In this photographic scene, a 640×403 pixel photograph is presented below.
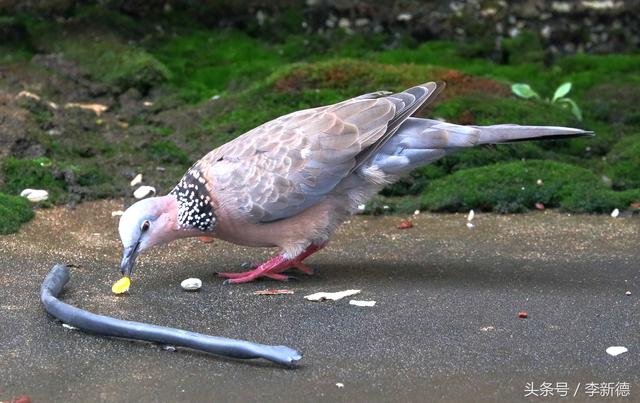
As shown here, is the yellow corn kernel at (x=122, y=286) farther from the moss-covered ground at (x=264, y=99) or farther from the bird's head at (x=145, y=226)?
the moss-covered ground at (x=264, y=99)

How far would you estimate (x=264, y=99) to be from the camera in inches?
289

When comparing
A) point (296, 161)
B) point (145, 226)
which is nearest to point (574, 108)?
point (296, 161)

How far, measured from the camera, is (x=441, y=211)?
6.22 meters

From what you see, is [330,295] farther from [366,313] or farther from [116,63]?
[116,63]

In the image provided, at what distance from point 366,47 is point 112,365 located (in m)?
5.16

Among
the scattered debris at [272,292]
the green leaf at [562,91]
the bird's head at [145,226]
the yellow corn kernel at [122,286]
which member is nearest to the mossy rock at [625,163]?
the green leaf at [562,91]

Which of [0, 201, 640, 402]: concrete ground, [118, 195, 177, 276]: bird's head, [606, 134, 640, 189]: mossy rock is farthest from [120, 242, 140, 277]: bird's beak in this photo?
[606, 134, 640, 189]: mossy rock

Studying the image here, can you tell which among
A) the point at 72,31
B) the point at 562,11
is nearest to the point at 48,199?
the point at 72,31

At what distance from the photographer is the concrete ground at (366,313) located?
3979 millimetres

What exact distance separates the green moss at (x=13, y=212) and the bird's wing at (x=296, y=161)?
47.4 inches

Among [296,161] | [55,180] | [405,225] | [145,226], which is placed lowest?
[405,225]

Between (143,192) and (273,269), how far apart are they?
59.8 inches

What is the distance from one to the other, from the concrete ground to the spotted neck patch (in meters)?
0.29

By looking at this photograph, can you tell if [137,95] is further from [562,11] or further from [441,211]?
[562,11]
